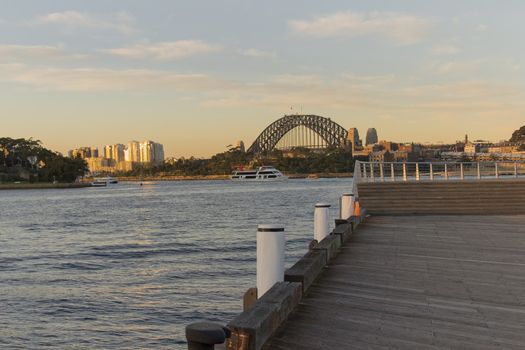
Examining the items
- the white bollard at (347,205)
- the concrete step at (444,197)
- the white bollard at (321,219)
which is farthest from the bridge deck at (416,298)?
the concrete step at (444,197)

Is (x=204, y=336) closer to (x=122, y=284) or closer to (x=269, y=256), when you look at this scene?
(x=269, y=256)

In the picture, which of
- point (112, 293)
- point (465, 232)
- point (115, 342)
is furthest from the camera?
point (112, 293)

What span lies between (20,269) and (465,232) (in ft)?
67.3

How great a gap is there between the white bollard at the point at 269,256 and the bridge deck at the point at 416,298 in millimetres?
542

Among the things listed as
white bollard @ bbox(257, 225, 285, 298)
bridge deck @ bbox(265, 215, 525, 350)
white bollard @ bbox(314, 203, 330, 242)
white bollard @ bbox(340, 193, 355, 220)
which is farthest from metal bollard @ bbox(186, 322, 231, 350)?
white bollard @ bbox(340, 193, 355, 220)

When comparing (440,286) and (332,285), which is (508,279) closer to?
(440,286)

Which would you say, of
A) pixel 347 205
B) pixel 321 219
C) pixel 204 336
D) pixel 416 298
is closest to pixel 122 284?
pixel 347 205

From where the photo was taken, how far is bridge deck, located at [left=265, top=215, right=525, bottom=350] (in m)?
6.27

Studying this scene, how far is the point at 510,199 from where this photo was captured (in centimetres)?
2312

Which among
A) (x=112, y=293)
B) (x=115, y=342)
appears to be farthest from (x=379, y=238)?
(x=112, y=293)

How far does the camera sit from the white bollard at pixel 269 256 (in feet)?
24.9

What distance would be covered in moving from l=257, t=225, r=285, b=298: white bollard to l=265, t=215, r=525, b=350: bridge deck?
0.54m

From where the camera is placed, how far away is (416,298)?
8125 mm

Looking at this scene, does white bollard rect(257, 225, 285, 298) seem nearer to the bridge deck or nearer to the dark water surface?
the bridge deck
